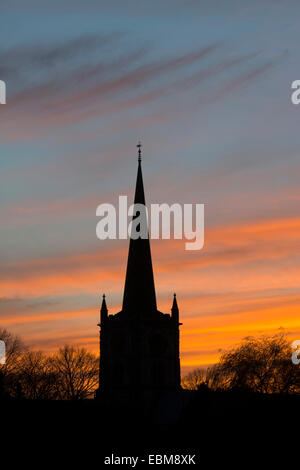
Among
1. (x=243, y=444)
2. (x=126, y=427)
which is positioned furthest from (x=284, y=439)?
(x=126, y=427)

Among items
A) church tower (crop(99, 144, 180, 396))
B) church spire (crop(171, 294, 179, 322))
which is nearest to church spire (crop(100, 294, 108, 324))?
church tower (crop(99, 144, 180, 396))

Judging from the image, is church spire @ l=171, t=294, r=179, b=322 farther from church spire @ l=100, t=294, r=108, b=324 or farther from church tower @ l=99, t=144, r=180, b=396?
church spire @ l=100, t=294, r=108, b=324

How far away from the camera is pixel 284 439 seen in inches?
3898

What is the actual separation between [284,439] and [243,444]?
365 centimetres

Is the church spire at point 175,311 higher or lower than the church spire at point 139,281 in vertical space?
lower

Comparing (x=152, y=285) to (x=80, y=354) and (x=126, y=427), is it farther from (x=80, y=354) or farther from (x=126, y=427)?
(x=126, y=427)

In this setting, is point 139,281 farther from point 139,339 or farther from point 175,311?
point 139,339

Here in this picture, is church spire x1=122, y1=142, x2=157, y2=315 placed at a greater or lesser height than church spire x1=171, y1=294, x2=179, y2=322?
greater

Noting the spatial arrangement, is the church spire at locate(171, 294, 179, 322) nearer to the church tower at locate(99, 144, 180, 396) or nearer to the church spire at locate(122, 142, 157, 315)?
the church tower at locate(99, 144, 180, 396)

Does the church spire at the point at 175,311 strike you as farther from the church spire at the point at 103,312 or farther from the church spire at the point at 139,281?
the church spire at the point at 103,312

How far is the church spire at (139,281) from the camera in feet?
494

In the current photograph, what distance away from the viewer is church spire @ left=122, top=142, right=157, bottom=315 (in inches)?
5930

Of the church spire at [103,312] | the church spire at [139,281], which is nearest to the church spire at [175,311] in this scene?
the church spire at [139,281]

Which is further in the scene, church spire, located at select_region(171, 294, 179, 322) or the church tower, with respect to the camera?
church spire, located at select_region(171, 294, 179, 322)
